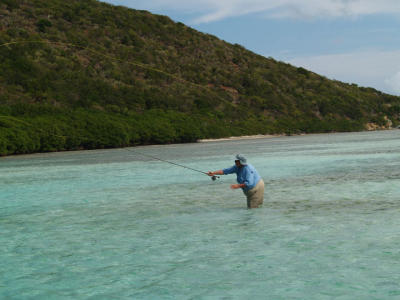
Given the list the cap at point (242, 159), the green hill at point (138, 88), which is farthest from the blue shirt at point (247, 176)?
the green hill at point (138, 88)

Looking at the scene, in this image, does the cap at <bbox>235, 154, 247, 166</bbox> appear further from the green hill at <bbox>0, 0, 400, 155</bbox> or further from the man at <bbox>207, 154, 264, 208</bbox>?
the green hill at <bbox>0, 0, 400, 155</bbox>

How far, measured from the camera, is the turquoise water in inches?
285

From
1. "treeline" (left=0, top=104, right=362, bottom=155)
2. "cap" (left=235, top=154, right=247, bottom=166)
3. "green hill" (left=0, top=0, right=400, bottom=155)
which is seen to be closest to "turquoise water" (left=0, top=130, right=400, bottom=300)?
"cap" (left=235, top=154, right=247, bottom=166)

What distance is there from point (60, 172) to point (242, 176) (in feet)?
49.6

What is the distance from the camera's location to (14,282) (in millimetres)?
7805

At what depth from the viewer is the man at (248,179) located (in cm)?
1220

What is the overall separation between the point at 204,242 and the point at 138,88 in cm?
5693

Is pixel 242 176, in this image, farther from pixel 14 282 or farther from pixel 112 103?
pixel 112 103

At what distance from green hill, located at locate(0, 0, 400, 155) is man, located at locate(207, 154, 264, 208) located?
90.5 feet

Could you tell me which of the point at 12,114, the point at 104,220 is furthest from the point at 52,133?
the point at 104,220

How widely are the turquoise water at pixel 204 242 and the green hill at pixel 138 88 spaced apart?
25.2 metres

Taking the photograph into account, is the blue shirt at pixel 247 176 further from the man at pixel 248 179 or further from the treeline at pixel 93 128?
the treeline at pixel 93 128

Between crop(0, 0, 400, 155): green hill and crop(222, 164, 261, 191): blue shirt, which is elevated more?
crop(0, 0, 400, 155): green hill

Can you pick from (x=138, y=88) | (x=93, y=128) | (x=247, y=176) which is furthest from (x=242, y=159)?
(x=138, y=88)
